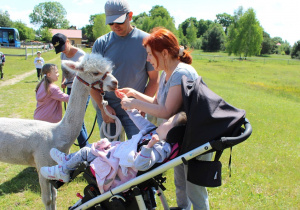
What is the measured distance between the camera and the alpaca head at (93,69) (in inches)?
111

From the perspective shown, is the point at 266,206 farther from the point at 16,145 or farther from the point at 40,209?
the point at 16,145

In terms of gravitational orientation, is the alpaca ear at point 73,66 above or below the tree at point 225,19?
below

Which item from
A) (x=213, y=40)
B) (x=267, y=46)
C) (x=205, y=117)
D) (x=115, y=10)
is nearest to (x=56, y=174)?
(x=205, y=117)

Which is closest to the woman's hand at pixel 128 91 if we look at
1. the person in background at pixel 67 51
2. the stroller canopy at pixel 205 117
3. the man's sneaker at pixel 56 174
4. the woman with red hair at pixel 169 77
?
the woman with red hair at pixel 169 77

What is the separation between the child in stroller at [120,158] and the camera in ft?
6.86

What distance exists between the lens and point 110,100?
11.4 ft

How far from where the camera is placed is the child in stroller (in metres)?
2.09

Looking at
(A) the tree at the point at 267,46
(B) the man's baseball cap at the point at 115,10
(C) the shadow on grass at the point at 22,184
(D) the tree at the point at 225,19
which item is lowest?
(C) the shadow on grass at the point at 22,184

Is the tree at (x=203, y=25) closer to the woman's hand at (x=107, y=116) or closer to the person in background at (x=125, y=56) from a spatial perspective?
the person in background at (x=125, y=56)

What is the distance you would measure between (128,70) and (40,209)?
229cm

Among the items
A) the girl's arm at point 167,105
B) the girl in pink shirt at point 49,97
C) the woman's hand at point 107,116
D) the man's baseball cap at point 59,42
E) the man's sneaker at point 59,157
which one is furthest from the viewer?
the man's baseball cap at point 59,42

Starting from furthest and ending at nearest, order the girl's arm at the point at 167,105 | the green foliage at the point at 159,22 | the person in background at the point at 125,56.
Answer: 1. the green foliage at the point at 159,22
2. the person in background at the point at 125,56
3. the girl's arm at the point at 167,105

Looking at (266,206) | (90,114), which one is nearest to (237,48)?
(90,114)

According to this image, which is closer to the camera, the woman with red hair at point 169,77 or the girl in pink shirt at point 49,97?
the woman with red hair at point 169,77
